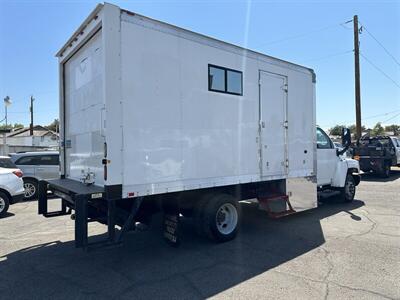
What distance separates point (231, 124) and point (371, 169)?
1326 cm

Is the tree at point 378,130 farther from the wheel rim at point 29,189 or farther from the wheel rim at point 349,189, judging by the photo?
the wheel rim at point 29,189

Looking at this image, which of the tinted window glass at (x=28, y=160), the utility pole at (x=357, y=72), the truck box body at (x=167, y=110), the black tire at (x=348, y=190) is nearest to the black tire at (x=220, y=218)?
the truck box body at (x=167, y=110)

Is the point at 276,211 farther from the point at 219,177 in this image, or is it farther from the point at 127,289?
the point at 127,289

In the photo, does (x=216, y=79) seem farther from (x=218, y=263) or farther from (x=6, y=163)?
(x=6, y=163)

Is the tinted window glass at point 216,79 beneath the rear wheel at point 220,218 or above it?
above

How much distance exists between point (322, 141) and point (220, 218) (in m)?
4.06

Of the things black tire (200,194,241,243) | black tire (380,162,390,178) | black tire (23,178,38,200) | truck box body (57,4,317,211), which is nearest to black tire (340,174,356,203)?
truck box body (57,4,317,211)

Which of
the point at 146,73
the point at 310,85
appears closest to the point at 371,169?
the point at 310,85

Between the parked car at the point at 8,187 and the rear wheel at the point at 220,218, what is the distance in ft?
19.2

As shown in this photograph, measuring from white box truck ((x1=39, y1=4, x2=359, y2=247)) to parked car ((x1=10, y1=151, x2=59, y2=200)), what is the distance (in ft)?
19.4

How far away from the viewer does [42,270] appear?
450 centimetres

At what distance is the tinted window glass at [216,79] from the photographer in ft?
17.7

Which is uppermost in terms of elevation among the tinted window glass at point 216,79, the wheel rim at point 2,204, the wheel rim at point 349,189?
the tinted window glass at point 216,79

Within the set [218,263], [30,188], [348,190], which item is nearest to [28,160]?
[30,188]
